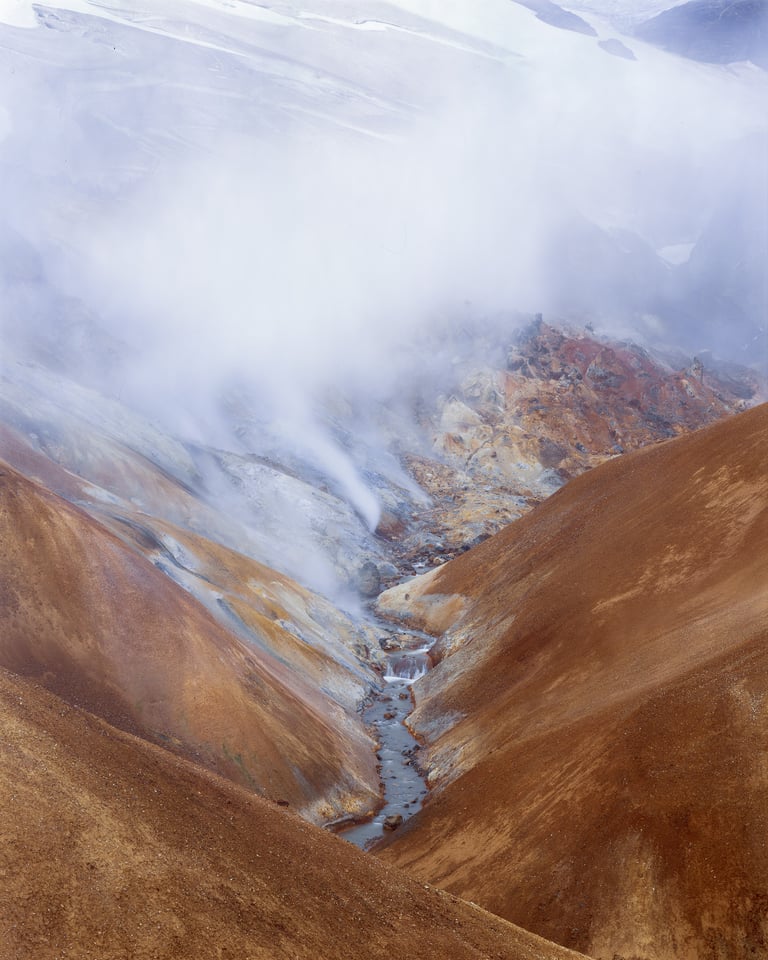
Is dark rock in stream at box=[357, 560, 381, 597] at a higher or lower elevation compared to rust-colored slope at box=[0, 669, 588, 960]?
lower

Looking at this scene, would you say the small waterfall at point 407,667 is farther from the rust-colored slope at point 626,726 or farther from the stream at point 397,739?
the rust-colored slope at point 626,726

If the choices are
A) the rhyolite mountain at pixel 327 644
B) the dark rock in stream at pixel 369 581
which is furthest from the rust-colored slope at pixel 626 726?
the dark rock in stream at pixel 369 581

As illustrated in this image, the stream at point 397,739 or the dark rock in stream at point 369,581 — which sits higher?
the stream at point 397,739

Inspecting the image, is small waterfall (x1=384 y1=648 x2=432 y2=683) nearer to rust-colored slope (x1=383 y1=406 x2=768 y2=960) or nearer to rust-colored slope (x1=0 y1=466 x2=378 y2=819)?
rust-colored slope (x1=383 y1=406 x2=768 y2=960)

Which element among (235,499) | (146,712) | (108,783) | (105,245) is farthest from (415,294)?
(108,783)

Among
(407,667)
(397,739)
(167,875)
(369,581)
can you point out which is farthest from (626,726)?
(369,581)

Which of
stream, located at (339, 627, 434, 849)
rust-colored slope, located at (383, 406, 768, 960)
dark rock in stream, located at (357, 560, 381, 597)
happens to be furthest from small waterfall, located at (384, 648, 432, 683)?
dark rock in stream, located at (357, 560, 381, 597)
